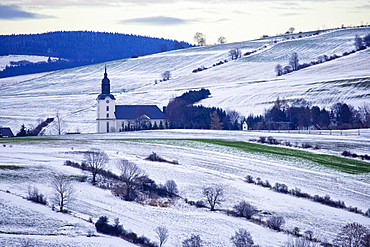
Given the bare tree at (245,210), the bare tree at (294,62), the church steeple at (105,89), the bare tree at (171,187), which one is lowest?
the bare tree at (245,210)

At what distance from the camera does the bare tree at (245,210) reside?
3441 cm

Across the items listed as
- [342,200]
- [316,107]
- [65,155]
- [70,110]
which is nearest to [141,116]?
[70,110]

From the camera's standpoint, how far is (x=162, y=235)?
28734mm

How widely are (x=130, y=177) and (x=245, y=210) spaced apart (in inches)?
343

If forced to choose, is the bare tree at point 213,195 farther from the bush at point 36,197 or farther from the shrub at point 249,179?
the bush at point 36,197

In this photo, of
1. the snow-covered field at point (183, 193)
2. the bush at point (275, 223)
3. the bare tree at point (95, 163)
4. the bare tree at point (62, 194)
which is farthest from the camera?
the bare tree at point (95, 163)

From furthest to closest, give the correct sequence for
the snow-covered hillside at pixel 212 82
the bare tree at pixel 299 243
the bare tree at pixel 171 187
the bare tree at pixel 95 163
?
the snow-covered hillside at pixel 212 82
the bare tree at pixel 95 163
the bare tree at pixel 171 187
the bare tree at pixel 299 243

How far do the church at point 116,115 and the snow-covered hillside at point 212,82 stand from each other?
Result: 2294 millimetres

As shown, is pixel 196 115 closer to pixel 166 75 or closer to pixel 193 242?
pixel 166 75

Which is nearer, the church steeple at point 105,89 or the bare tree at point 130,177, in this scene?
the bare tree at point 130,177

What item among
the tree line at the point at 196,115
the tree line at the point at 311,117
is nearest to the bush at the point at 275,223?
the tree line at the point at 311,117

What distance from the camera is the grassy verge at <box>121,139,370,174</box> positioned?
159ft

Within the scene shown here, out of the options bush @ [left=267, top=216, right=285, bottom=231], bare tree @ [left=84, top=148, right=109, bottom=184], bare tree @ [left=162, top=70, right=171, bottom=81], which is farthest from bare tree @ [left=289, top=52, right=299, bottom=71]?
bush @ [left=267, top=216, right=285, bottom=231]

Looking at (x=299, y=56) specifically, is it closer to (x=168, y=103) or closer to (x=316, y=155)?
(x=168, y=103)
